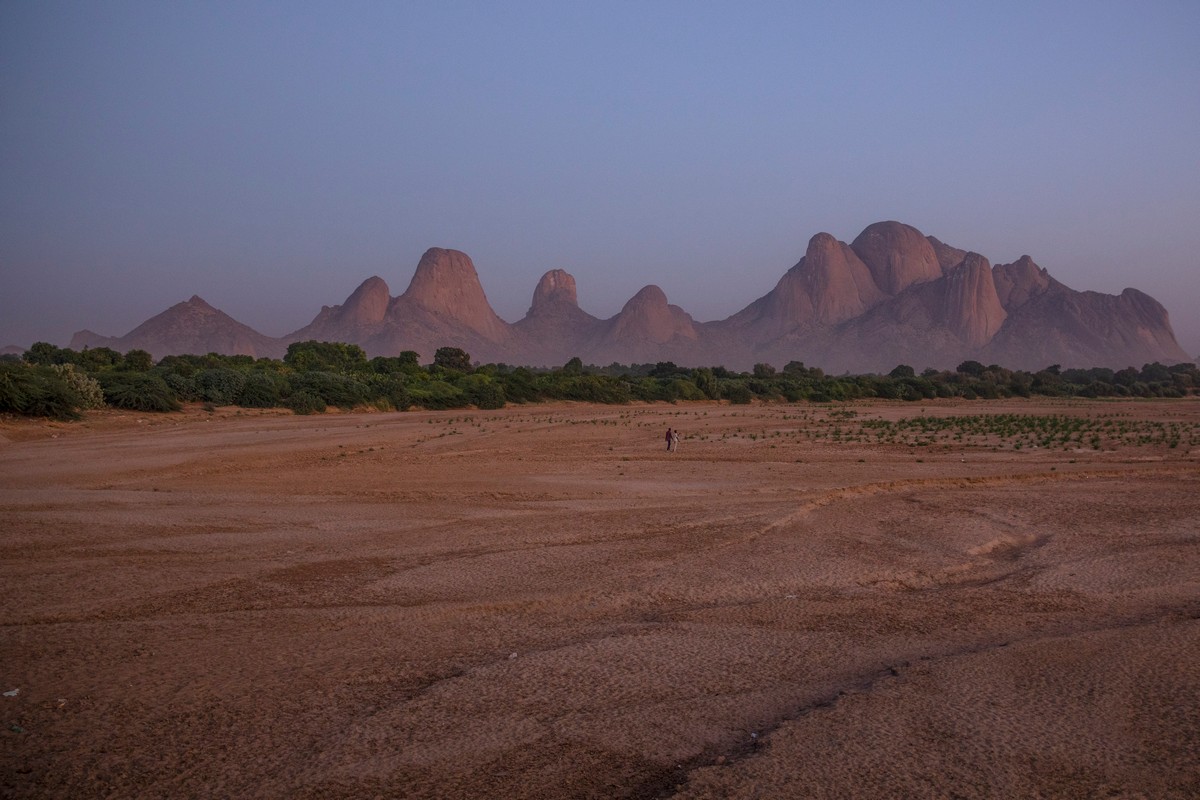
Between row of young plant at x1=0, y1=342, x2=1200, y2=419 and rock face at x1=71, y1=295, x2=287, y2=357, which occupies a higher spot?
rock face at x1=71, y1=295, x2=287, y2=357

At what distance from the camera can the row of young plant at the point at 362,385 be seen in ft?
100

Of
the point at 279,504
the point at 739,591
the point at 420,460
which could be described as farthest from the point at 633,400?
the point at 739,591

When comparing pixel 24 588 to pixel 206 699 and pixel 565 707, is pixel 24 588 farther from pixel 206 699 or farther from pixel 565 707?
pixel 565 707

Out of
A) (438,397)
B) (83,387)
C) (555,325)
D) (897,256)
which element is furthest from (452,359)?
(897,256)

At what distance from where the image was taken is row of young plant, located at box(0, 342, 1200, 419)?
3055cm

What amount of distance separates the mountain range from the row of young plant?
258 ft

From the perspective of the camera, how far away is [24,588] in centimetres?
818

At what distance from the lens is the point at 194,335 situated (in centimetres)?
16700

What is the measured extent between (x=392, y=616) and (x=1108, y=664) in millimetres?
5778

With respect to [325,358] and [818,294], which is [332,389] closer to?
[325,358]

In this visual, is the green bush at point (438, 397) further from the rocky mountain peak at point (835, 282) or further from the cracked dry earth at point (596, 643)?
the rocky mountain peak at point (835, 282)

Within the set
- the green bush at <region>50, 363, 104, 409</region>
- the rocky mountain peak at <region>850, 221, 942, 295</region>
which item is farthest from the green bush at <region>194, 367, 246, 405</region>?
the rocky mountain peak at <region>850, 221, 942, 295</region>

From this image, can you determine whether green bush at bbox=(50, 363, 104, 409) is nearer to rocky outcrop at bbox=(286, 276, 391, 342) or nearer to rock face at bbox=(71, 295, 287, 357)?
rocky outcrop at bbox=(286, 276, 391, 342)

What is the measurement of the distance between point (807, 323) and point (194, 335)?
12529 cm
